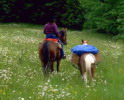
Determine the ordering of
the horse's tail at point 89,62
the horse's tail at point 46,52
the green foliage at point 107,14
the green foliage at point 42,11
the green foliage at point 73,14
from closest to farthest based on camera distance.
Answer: the horse's tail at point 89,62
the horse's tail at point 46,52
the green foliage at point 107,14
the green foliage at point 73,14
the green foliage at point 42,11

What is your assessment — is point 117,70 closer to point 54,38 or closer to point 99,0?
point 54,38

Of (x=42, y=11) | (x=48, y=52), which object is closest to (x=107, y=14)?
(x=42, y=11)

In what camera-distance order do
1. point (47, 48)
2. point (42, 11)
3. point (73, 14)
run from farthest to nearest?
point (42, 11), point (73, 14), point (47, 48)

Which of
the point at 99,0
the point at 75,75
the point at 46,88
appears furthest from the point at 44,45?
the point at 99,0

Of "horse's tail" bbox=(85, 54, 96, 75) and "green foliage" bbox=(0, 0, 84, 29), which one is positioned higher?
"horse's tail" bbox=(85, 54, 96, 75)

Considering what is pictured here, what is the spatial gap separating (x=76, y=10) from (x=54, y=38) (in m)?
40.7

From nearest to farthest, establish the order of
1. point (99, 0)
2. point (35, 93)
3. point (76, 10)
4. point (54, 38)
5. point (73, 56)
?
point (35, 93), point (73, 56), point (54, 38), point (99, 0), point (76, 10)

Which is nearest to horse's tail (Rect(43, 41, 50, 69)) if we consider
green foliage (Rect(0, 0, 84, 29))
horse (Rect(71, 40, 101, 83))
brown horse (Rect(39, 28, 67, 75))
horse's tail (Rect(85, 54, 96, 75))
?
brown horse (Rect(39, 28, 67, 75))

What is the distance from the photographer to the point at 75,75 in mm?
12508

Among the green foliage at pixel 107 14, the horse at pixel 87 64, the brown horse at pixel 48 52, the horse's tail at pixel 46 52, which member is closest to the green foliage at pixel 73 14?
the green foliage at pixel 107 14

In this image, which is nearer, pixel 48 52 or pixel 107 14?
pixel 48 52

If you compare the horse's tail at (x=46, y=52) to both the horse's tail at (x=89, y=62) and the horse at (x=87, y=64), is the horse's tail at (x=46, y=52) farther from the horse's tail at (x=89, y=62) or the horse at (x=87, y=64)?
the horse's tail at (x=89, y=62)

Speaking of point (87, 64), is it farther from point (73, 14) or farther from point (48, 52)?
point (73, 14)

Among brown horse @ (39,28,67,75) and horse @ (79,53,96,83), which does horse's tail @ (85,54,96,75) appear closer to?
horse @ (79,53,96,83)
